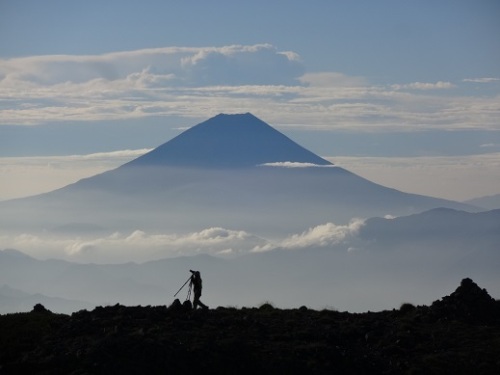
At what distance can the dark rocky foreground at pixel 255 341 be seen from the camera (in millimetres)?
59469

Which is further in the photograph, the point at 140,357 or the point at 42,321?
the point at 42,321

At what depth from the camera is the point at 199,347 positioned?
60.4 metres

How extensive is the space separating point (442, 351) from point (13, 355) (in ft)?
72.2

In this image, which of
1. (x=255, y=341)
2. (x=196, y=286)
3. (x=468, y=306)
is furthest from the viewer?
(x=468, y=306)

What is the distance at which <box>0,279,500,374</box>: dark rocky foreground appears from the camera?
5947cm

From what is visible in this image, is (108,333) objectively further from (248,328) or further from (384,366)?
(384,366)

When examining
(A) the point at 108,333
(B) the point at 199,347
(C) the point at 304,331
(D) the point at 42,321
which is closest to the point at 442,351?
(C) the point at 304,331

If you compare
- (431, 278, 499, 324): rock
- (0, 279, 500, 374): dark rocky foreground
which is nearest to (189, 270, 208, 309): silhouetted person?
(0, 279, 500, 374): dark rocky foreground

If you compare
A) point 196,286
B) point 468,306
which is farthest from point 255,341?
point 468,306

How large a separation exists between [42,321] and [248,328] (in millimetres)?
11605

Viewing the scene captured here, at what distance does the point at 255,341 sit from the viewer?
61938mm

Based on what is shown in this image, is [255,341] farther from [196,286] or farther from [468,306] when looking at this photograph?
[468,306]

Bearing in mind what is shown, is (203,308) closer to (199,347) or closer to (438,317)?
(199,347)

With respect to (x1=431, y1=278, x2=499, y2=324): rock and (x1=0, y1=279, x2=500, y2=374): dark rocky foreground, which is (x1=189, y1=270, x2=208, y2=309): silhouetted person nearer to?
(x1=0, y1=279, x2=500, y2=374): dark rocky foreground
